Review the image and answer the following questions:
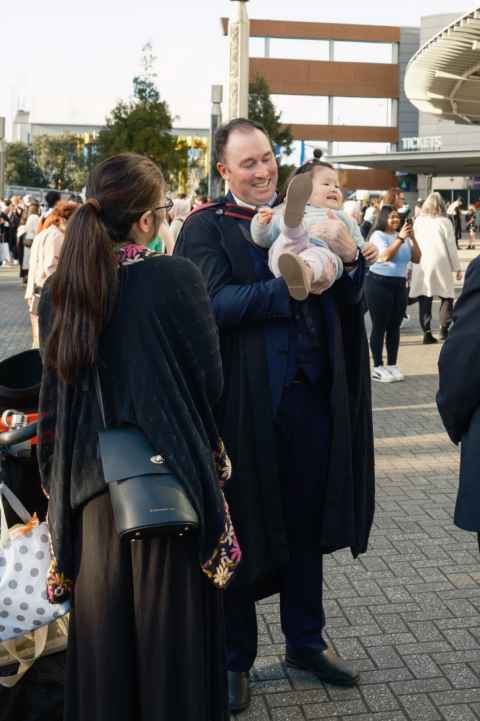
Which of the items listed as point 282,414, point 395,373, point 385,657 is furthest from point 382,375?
point 282,414

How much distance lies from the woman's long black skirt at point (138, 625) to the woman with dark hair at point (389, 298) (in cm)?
842

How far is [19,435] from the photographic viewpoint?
3271 mm

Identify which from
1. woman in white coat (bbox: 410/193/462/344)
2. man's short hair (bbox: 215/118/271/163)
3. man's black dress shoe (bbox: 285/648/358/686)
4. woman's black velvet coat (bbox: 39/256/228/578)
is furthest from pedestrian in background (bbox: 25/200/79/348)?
woman's black velvet coat (bbox: 39/256/228/578)

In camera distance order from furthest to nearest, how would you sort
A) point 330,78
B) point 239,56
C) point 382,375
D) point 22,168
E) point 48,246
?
point 330,78, point 22,168, point 239,56, point 382,375, point 48,246

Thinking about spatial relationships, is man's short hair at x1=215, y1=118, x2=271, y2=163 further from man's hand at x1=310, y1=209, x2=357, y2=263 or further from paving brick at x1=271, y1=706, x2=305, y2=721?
paving brick at x1=271, y1=706, x2=305, y2=721

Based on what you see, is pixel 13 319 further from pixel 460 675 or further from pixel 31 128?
pixel 31 128

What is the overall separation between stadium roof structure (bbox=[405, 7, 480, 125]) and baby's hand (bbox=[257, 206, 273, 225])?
56.4 feet

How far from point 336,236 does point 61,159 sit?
89789 millimetres

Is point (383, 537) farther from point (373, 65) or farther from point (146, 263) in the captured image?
point (373, 65)

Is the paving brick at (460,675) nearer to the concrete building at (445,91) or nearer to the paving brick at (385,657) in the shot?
the paving brick at (385,657)

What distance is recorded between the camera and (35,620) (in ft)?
10.00

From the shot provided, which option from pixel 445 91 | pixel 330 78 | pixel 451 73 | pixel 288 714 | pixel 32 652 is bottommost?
pixel 288 714

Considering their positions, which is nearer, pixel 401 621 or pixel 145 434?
pixel 145 434

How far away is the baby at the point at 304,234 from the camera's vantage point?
334 cm
